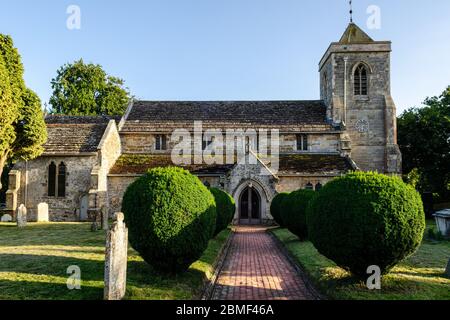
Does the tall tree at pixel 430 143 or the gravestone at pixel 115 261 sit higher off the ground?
the tall tree at pixel 430 143

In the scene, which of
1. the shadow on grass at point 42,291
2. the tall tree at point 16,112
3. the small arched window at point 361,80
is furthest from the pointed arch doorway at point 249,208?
the shadow on grass at point 42,291

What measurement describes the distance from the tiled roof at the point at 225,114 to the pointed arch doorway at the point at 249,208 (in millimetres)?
7008

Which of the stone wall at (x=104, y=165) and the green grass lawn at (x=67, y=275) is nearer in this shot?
the green grass lawn at (x=67, y=275)

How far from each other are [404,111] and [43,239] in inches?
1580


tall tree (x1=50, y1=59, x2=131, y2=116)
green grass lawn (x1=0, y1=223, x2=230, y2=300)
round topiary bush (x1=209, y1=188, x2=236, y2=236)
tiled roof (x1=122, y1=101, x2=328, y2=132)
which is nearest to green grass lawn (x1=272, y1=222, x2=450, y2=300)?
green grass lawn (x1=0, y1=223, x2=230, y2=300)

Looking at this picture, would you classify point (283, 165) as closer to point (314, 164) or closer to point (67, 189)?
point (314, 164)

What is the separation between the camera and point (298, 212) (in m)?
17.5

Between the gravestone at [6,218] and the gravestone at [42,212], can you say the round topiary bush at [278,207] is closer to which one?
the gravestone at [42,212]

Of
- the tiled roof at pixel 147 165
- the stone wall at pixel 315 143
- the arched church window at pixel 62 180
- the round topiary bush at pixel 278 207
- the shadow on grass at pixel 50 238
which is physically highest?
the stone wall at pixel 315 143

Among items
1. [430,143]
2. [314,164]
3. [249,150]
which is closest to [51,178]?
[249,150]

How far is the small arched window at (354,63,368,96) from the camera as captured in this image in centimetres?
3412

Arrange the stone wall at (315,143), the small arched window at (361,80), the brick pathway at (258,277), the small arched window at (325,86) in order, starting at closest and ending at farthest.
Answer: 1. the brick pathway at (258,277)
2. the stone wall at (315,143)
3. the small arched window at (361,80)
4. the small arched window at (325,86)

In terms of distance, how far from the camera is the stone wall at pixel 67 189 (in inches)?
1139

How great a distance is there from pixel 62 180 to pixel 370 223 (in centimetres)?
2625
